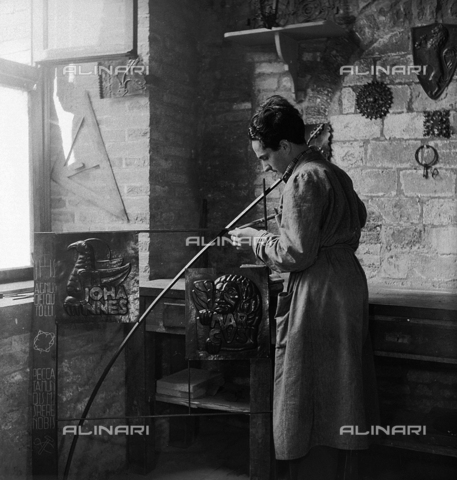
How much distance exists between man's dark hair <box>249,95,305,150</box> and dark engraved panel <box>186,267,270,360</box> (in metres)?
0.59

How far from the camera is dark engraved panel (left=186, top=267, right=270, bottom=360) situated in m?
2.73

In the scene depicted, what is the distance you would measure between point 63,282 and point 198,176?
1.32m

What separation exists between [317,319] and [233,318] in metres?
0.49

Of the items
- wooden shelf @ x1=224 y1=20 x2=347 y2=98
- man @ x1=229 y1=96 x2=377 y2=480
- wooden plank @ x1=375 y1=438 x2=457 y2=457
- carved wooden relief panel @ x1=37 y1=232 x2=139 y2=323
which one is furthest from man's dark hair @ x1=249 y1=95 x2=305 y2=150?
wooden plank @ x1=375 y1=438 x2=457 y2=457

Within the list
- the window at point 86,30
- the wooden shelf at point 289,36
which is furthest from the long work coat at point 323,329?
the window at point 86,30

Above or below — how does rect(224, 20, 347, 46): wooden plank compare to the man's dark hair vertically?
above

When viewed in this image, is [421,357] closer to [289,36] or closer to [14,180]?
[289,36]

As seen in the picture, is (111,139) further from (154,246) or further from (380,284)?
(380,284)

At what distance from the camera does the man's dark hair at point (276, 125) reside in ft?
7.89

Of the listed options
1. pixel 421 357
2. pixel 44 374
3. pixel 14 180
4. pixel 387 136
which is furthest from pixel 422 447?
pixel 14 180

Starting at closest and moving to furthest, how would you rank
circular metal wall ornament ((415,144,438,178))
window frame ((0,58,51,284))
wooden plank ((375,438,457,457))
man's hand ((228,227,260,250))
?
1. man's hand ((228,227,260,250))
2. wooden plank ((375,438,457,457))
3. circular metal wall ornament ((415,144,438,178))
4. window frame ((0,58,51,284))

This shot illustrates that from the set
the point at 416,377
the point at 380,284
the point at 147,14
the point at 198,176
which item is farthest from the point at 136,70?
the point at 416,377

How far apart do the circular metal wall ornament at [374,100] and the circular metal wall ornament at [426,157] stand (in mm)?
271

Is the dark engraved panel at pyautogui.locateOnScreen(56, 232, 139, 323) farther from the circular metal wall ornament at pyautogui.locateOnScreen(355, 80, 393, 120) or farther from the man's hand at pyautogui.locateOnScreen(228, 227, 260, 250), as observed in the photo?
the circular metal wall ornament at pyautogui.locateOnScreen(355, 80, 393, 120)
